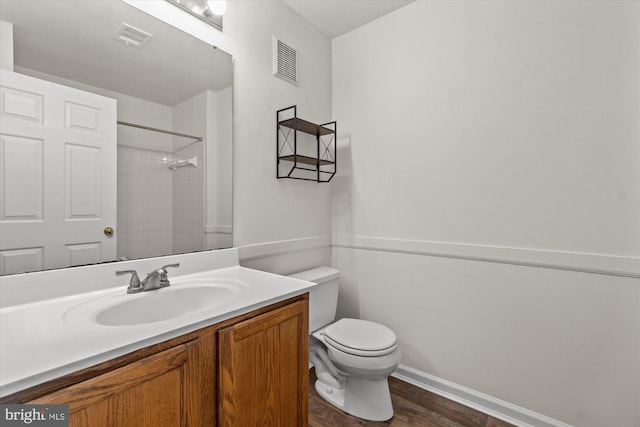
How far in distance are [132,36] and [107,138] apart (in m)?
0.45

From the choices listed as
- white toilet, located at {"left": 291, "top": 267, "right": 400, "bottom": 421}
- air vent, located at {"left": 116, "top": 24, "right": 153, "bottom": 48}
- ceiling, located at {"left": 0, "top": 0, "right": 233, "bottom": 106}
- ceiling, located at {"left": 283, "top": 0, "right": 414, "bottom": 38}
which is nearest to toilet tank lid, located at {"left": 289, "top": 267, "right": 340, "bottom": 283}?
white toilet, located at {"left": 291, "top": 267, "right": 400, "bottom": 421}

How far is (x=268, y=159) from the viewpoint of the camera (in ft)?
5.90

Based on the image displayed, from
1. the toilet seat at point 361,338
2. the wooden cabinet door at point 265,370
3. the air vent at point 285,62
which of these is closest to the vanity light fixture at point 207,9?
the air vent at point 285,62

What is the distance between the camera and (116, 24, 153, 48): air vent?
120cm

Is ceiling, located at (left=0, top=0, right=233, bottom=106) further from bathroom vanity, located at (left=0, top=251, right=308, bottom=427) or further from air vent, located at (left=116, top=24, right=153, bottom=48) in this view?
bathroom vanity, located at (left=0, top=251, right=308, bottom=427)

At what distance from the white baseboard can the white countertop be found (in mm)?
1251

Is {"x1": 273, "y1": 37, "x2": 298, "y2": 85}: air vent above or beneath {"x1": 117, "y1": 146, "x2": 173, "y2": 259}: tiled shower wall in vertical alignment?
above

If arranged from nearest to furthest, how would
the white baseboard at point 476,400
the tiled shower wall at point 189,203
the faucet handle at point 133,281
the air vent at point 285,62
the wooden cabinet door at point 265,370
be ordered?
the wooden cabinet door at point 265,370 < the faucet handle at point 133,281 < the tiled shower wall at point 189,203 < the white baseboard at point 476,400 < the air vent at point 285,62

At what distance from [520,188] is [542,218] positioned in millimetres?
180

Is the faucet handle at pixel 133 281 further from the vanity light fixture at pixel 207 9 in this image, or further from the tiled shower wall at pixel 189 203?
the vanity light fixture at pixel 207 9

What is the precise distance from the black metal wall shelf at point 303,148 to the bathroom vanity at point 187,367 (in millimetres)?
843

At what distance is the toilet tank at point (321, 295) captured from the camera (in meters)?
1.83

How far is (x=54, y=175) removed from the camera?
1.02 m

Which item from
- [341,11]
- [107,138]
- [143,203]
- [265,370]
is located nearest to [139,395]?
[265,370]
